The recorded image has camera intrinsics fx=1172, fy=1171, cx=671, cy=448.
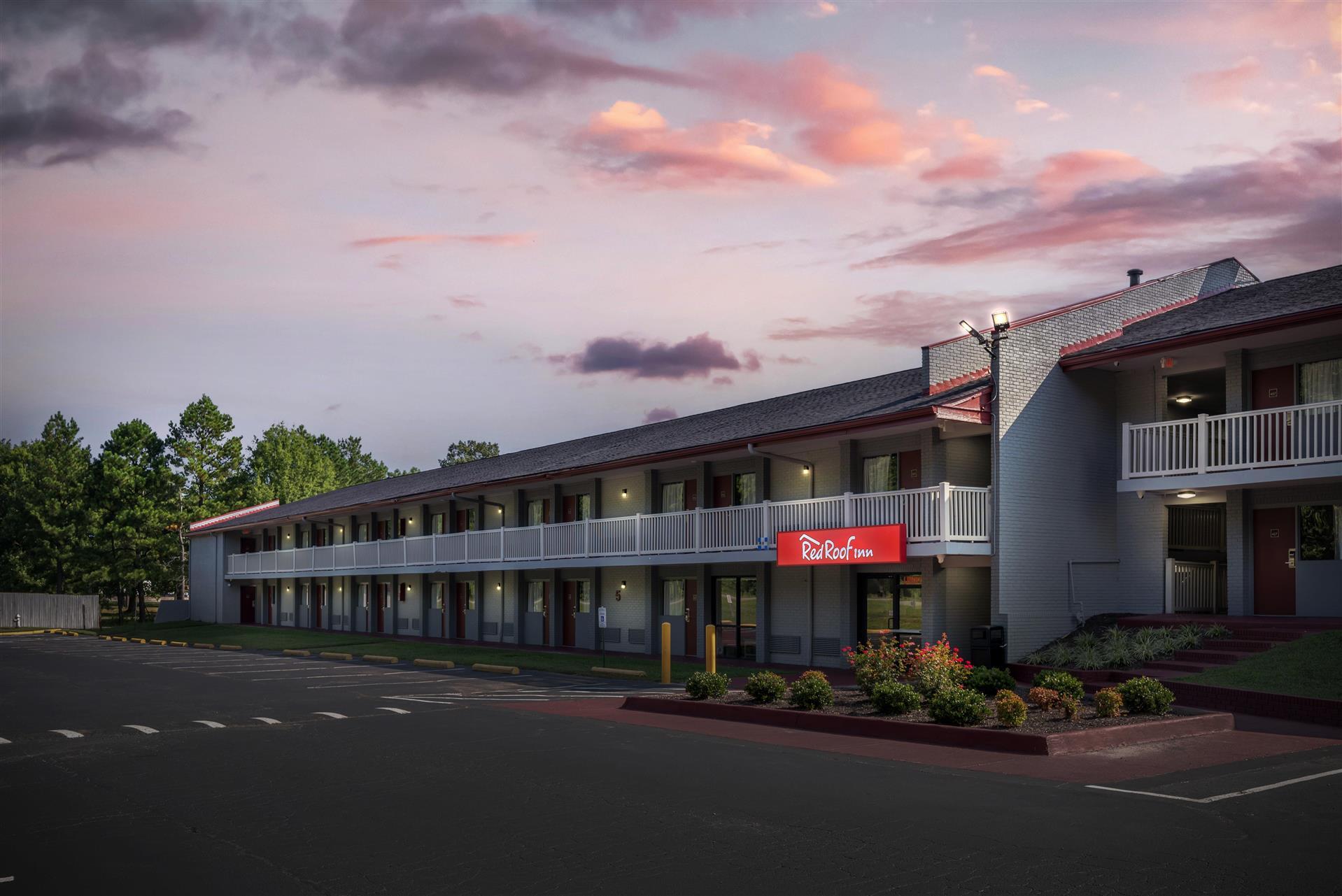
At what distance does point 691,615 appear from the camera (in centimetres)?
3291

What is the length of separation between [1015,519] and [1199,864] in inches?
657

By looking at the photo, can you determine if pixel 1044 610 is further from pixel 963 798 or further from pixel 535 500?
pixel 535 500

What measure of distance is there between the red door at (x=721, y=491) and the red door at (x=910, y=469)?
6254mm

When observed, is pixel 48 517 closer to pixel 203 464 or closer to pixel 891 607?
pixel 203 464

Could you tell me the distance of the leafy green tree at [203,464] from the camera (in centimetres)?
8119

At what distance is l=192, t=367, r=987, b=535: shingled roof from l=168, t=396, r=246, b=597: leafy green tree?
28.7 meters

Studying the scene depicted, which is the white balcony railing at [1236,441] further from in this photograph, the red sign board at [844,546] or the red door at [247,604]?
the red door at [247,604]

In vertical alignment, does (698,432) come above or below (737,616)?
above

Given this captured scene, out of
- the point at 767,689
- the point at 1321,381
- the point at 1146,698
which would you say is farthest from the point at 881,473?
the point at 1146,698

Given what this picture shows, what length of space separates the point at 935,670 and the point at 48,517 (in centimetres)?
8002

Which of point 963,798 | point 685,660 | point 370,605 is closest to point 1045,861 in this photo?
point 963,798

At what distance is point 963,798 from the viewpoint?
10.8 m

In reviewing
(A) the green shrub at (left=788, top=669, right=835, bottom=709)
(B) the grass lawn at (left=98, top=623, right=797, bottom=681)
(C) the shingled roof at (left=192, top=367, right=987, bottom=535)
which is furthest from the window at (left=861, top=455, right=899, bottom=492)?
(A) the green shrub at (left=788, top=669, right=835, bottom=709)

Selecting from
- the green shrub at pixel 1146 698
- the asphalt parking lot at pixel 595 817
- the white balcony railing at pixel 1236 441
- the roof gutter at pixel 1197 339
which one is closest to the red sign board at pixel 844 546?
the white balcony railing at pixel 1236 441
